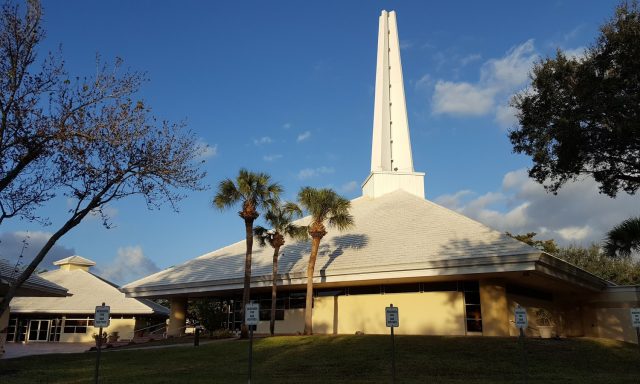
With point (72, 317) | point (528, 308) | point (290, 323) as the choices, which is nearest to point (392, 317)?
point (528, 308)

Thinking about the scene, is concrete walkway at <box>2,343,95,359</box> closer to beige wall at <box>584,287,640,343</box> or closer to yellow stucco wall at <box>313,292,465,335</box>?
yellow stucco wall at <box>313,292,465,335</box>

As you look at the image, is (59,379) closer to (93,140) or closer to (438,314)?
(93,140)

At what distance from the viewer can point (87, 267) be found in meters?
53.3

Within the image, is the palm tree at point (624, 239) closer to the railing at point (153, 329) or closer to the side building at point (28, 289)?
the side building at point (28, 289)

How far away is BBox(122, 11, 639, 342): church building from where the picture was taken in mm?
24969

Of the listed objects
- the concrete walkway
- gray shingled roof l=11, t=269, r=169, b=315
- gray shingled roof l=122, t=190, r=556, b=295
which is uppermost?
gray shingled roof l=122, t=190, r=556, b=295

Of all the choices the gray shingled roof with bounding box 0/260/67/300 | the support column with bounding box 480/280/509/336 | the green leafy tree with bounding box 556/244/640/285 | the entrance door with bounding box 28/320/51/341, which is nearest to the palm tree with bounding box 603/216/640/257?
the support column with bounding box 480/280/509/336

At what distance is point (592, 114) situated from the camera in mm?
17453

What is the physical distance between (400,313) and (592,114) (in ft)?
46.5

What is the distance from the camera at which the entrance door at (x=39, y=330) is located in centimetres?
4541

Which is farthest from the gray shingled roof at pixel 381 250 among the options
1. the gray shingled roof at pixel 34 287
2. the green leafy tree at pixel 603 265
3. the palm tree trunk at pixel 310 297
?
the green leafy tree at pixel 603 265

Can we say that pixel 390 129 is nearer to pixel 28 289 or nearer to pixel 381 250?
pixel 381 250

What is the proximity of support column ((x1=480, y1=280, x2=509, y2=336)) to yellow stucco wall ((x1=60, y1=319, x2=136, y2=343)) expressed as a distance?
30613 mm

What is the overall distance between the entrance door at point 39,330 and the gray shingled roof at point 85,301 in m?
1.73
